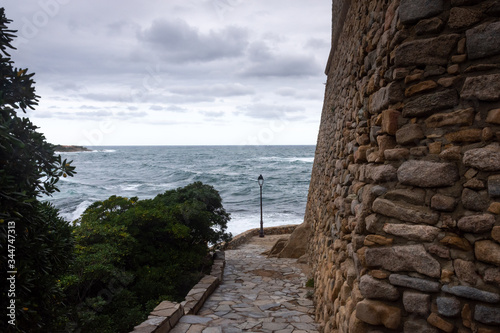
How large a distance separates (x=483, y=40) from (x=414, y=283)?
1.62 metres

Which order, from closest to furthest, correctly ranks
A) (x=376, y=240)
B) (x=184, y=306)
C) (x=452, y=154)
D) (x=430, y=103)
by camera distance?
(x=452, y=154) < (x=430, y=103) < (x=376, y=240) < (x=184, y=306)

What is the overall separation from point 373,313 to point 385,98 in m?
1.60

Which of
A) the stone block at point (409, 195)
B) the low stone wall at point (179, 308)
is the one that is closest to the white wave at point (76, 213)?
the low stone wall at point (179, 308)

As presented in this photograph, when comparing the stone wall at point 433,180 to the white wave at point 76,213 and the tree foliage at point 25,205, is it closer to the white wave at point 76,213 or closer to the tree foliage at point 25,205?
the tree foliage at point 25,205

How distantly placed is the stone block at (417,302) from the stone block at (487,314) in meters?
0.27

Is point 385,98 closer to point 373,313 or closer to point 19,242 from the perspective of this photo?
point 373,313

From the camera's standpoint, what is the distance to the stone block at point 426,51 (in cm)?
229

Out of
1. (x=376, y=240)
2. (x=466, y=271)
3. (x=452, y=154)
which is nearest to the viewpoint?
(x=466, y=271)

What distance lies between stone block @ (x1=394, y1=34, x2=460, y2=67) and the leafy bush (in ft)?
13.1

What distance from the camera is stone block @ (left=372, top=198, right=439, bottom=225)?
2.32 meters

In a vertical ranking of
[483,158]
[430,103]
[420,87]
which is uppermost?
[420,87]

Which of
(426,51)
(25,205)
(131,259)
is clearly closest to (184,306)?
(131,259)

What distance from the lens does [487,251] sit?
205 cm

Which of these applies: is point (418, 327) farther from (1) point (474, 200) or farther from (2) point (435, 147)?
(2) point (435, 147)
